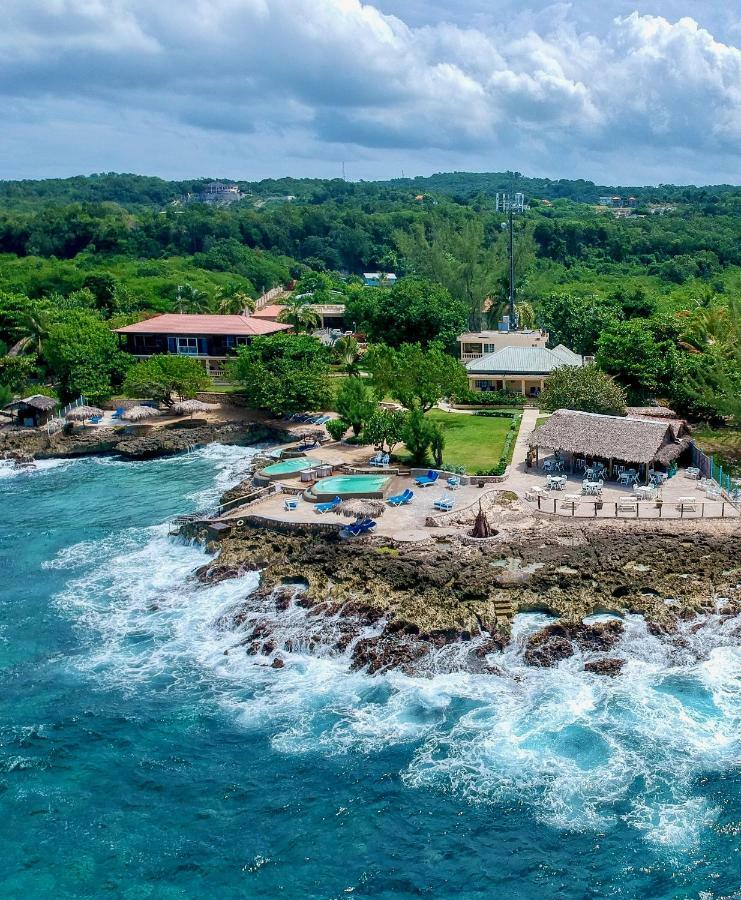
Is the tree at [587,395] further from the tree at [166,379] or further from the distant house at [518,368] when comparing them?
the tree at [166,379]

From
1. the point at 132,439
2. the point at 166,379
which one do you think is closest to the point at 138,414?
the point at 132,439

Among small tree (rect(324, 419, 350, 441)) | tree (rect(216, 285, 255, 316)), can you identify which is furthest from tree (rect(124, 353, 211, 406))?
tree (rect(216, 285, 255, 316))

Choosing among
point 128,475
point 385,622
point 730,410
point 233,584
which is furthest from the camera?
point 128,475

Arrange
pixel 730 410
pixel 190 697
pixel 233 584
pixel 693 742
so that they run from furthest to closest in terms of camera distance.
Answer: pixel 730 410 → pixel 233 584 → pixel 190 697 → pixel 693 742

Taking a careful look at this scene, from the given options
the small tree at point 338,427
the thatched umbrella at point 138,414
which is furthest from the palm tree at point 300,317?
the small tree at point 338,427

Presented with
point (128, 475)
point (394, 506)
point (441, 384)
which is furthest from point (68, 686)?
point (441, 384)

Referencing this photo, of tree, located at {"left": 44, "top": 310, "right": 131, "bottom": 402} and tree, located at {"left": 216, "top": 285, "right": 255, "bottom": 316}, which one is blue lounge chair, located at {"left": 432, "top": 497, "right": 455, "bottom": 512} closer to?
tree, located at {"left": 44, "top": 310, "right": 131, "bottom": 402}

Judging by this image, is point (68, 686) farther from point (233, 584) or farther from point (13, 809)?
point (233, 584)
